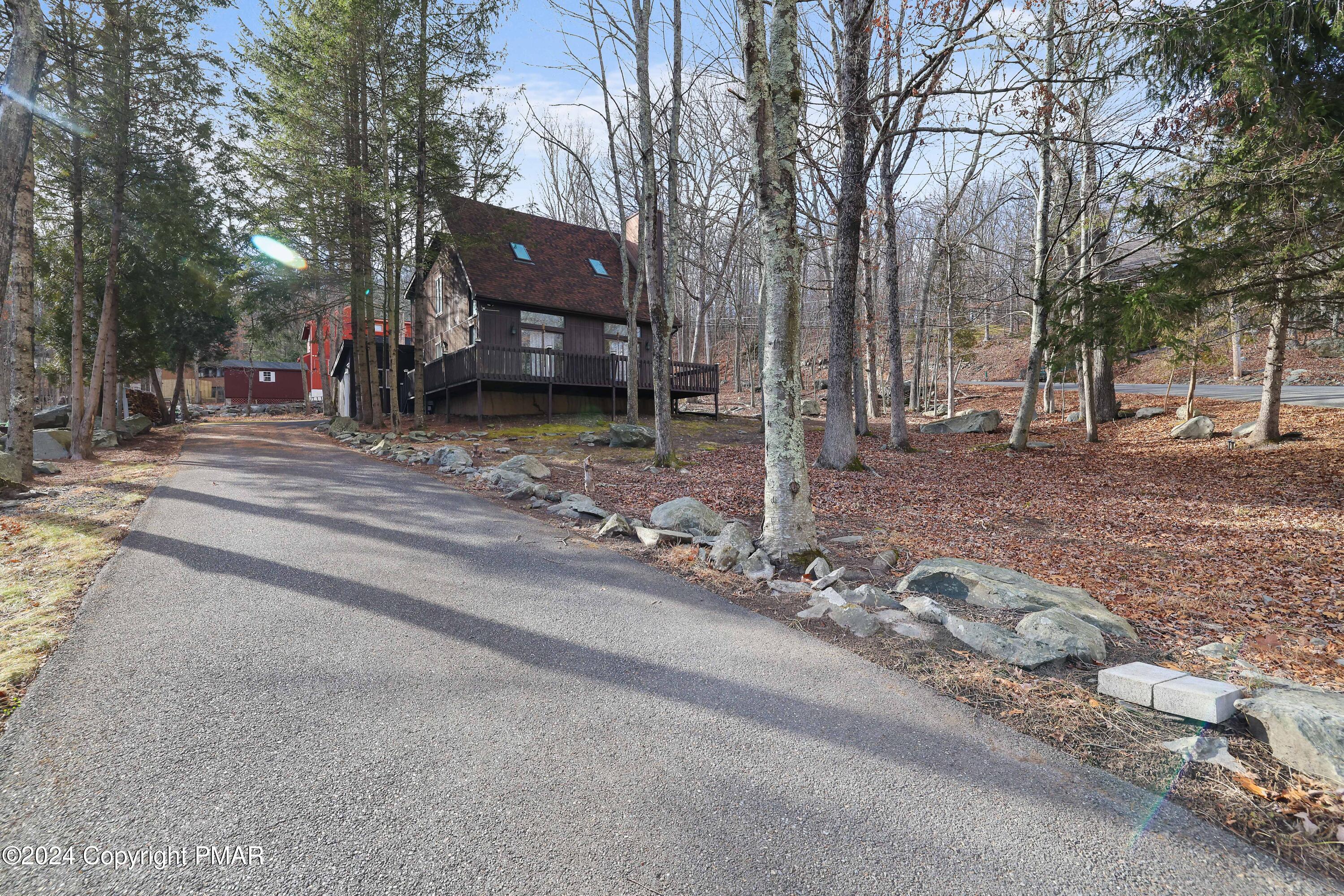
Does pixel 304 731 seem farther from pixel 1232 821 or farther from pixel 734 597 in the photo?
pixel 1232 821

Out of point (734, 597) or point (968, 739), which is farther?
point (734, 597)

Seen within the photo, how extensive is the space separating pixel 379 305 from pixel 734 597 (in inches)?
751

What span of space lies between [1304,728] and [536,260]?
73.8ft

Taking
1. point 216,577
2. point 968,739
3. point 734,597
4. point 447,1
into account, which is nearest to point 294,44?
point 447,1

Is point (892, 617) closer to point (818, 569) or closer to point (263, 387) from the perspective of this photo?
point (818, 569)

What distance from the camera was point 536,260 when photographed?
2212 cm

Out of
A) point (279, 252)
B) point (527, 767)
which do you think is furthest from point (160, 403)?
point (527, 767)

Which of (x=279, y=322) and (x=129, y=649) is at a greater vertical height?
(x=279, y=322)

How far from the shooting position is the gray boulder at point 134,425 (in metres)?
17.8

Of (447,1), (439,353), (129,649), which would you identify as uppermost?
(447,1)

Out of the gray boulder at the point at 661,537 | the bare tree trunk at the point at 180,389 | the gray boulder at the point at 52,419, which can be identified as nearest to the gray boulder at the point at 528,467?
the gray boulder at the point at 661,537

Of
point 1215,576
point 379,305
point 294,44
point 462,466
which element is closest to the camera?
point 1215,576

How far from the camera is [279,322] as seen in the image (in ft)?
59.0

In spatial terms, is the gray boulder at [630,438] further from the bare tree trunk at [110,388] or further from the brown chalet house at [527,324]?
the bare tree trunk at [110,388]
